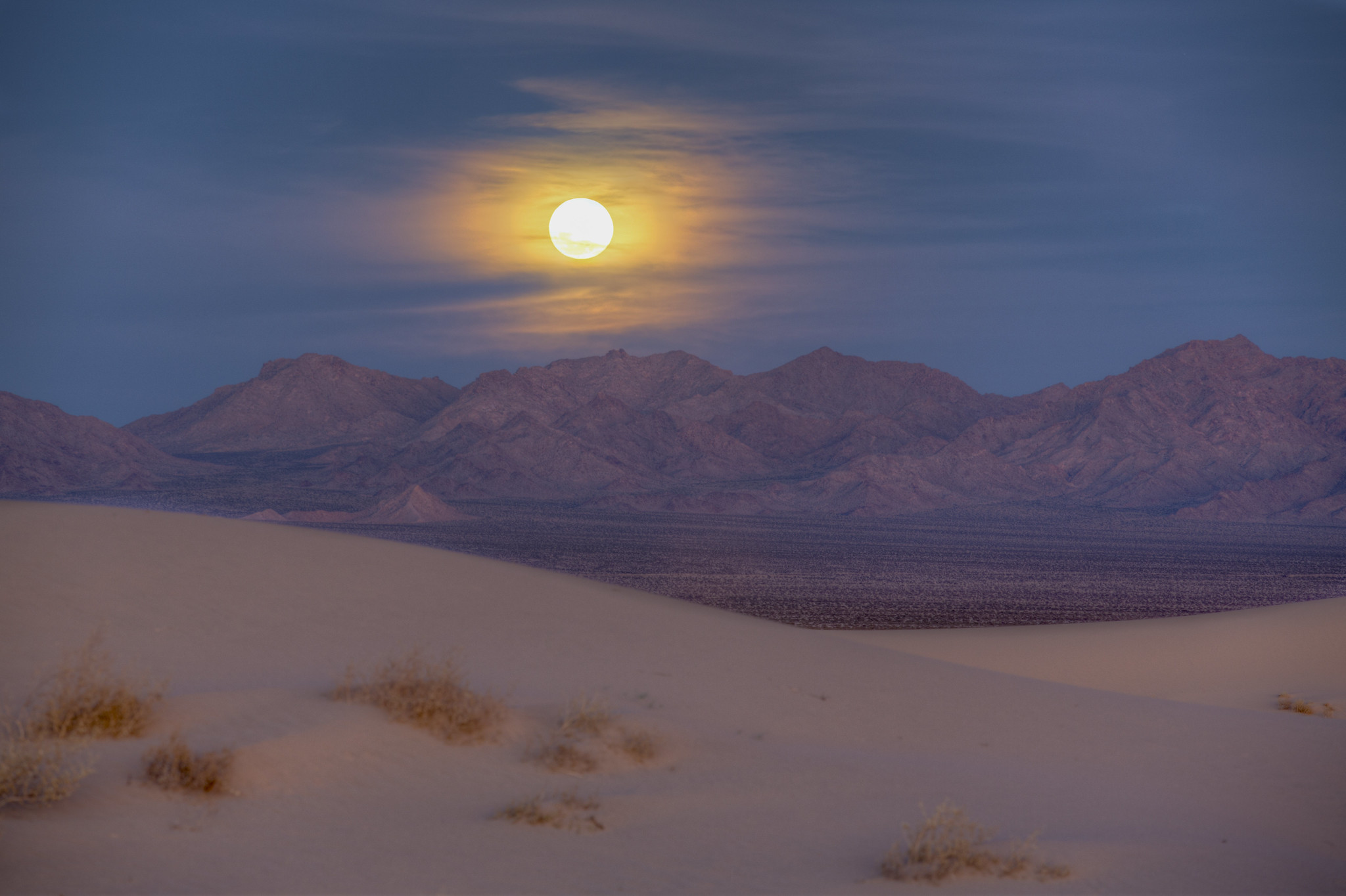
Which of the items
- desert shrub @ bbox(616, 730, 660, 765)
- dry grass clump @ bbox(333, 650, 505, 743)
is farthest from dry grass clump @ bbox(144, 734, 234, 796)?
desert shrub @ bbox(616, 730, 660, 765)

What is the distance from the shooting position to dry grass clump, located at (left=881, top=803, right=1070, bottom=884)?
23.9 ft

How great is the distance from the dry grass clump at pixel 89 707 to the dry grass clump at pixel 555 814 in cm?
299

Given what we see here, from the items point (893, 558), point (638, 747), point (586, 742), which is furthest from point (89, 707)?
point (893, 558)

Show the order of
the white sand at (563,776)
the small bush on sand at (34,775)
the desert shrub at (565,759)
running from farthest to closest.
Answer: the desert shrub at (565,759) → the white sand at (563,776) → the small bush on sand at (34,775)

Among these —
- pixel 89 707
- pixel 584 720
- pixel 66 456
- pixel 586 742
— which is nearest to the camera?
pixel 89 707

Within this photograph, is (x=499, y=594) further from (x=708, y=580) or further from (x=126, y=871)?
(x=708, y=580)

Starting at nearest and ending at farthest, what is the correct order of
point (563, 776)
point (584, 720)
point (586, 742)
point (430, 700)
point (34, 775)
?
1. point (34, 775)
2. point (563, 776)
3. point (430, 700)
4. point (586, 742)
5. point (584, 720)

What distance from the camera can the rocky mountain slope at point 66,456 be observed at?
143250mm

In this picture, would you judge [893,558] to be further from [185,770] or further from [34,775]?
[34,775]

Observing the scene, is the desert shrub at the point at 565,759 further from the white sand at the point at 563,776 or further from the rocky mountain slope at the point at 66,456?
the rocky mountain slope at the point at 66,456

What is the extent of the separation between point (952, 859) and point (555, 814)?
2.67 metres

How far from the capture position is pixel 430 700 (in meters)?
9.74

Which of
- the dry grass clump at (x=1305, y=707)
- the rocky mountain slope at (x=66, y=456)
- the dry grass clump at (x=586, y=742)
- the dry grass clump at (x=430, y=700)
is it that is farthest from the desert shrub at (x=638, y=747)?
the rocky mountain slope at (x=66, y=456)

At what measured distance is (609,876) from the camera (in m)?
7.12
